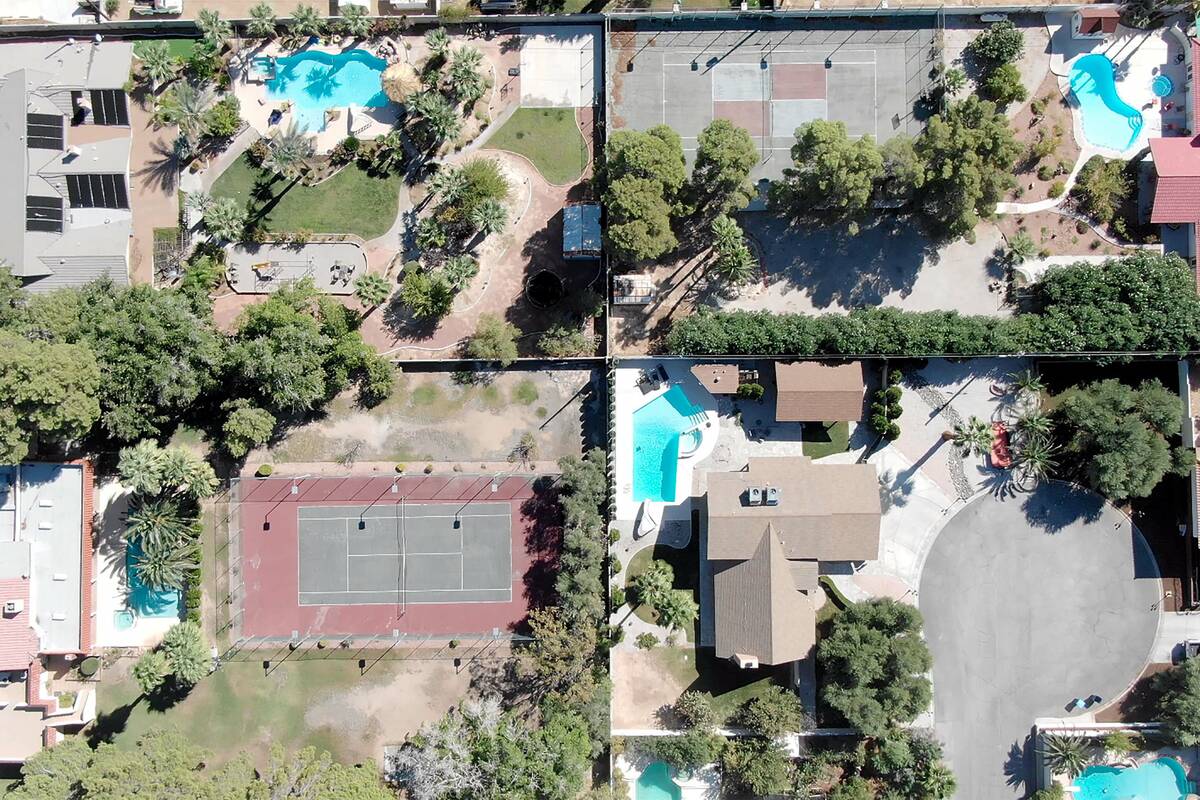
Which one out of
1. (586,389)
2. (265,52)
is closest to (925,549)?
(586,389)

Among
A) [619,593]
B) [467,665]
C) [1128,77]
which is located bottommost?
[467,665]

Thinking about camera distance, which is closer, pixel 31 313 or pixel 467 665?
pixel 31 313

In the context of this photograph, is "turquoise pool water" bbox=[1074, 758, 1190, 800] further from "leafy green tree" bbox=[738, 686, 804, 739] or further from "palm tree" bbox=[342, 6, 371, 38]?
"palm tree" bbox=[342, 6, 371, 38]

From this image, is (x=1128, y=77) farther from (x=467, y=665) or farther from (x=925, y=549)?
(x=467, y=665)

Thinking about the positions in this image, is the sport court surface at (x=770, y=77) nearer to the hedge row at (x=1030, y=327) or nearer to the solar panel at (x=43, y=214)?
the hedge row at (x=1030, y=327)

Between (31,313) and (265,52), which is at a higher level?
(265,52)

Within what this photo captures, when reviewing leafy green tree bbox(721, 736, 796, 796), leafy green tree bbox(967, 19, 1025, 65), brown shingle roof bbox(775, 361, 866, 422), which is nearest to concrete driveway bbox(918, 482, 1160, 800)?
leafy green tree bbox(721, 736, 796, 796)

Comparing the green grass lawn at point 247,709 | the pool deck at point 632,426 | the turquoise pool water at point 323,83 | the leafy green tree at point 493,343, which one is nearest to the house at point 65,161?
the turquoise pool water at point 323,83
